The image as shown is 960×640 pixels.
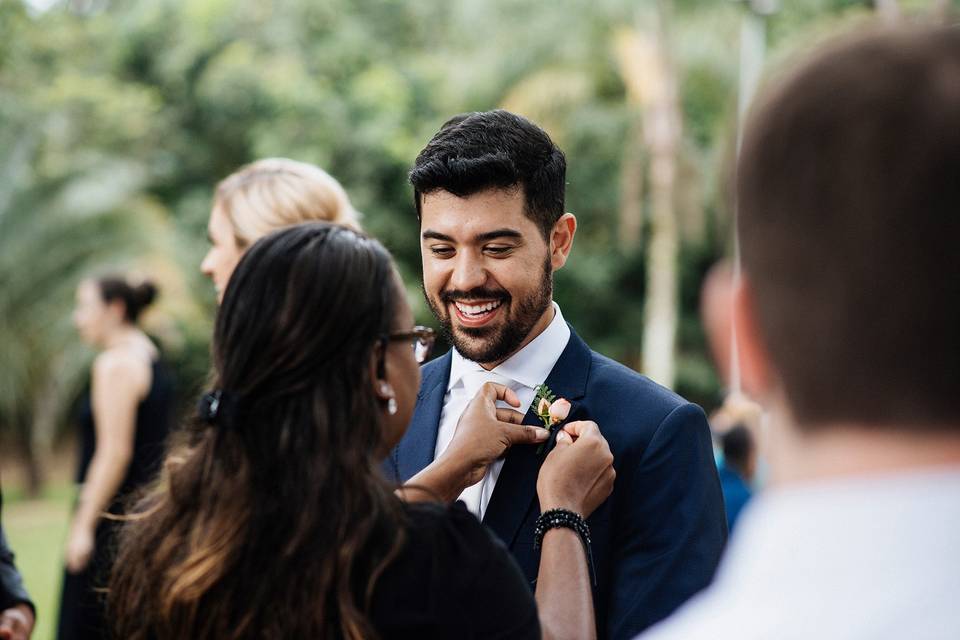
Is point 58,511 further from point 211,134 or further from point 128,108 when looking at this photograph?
point 211,134

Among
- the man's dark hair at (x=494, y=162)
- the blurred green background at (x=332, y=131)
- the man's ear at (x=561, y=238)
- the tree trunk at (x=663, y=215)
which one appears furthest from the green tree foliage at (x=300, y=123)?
the man's dark hair at (x=494, y=162)

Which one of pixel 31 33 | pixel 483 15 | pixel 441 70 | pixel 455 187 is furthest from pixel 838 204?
pixel 483 15

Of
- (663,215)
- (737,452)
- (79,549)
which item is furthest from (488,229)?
(663,215)

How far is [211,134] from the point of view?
24.1m

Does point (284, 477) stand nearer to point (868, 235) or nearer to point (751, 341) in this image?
point (751, 341)

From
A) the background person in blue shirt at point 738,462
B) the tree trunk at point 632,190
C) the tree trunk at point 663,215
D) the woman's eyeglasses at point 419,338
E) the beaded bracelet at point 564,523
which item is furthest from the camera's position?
the tree trunk at point 632,190

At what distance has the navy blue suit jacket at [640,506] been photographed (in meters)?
2.27

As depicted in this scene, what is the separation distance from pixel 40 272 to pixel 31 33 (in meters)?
4.81

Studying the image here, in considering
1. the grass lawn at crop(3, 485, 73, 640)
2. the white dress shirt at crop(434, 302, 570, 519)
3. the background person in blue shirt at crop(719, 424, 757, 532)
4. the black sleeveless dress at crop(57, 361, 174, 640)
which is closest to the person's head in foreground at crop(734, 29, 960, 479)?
the white dress shirt at crop(434, 302, 570, 519)

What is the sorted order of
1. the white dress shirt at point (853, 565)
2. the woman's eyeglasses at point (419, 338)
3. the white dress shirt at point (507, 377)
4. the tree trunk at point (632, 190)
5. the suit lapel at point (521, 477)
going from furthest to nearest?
1. the tree trunk at point (632, 190)
2. the white dress shirt at point (507, 377)
3. the suit lapel at point (521, 477)
4. the woman's eyeglasses at point (419, 338)
5. the white dress shirt at point (853, 565)

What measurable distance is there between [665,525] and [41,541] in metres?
13.1

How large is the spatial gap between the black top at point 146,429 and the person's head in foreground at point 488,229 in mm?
3267

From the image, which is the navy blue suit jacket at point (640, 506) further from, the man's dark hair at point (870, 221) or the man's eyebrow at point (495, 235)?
the man's dark hair at point (870, 221)

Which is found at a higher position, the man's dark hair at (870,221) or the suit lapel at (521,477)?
the man's dark hair at (870,221)
